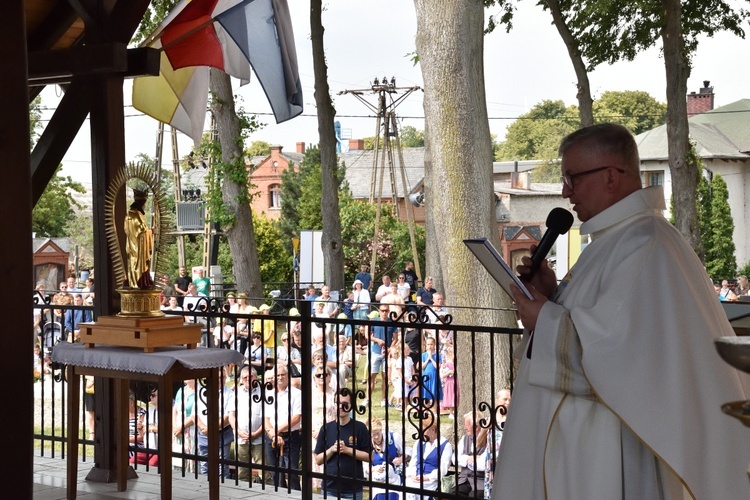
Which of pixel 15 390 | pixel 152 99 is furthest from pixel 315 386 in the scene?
pixel 15 390

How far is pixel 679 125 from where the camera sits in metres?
19.3

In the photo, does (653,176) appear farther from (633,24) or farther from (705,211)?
(633,24)

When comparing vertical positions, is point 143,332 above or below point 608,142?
below

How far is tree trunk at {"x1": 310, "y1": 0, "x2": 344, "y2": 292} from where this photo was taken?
21.0m

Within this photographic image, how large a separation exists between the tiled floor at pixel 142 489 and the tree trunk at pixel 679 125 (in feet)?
44.4

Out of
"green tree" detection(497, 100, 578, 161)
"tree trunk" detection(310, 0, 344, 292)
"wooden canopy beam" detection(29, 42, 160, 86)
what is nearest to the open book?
"wooden canopy beam" detection(29, 42, 160, 86)

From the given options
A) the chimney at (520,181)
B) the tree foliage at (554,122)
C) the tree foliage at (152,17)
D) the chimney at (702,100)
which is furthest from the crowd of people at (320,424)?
the tree foliage at (554,122)

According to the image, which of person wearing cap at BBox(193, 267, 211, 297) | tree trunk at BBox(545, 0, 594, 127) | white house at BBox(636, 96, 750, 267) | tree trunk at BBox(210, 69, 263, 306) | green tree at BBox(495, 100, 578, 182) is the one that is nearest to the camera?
tree trunk at BBox(545, 0, 594, 127)

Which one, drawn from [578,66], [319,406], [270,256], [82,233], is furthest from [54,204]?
[319,406]

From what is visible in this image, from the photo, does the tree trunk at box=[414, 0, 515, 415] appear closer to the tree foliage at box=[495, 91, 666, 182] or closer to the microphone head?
the microphone head

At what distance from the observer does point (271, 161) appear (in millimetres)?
74750

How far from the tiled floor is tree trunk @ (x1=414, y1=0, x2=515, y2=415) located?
135 inches

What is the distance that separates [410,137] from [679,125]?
97.4 metres

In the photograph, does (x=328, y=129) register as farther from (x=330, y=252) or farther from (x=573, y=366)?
(x=573, y=366)
